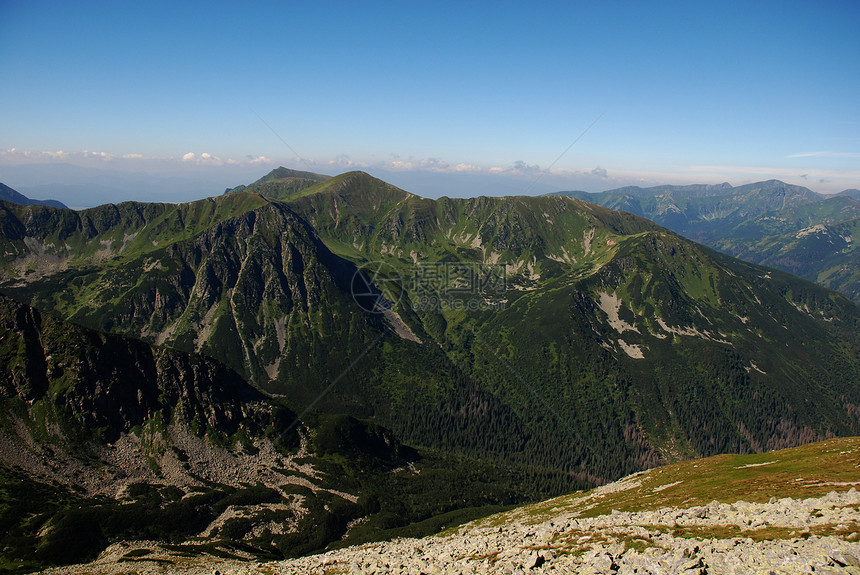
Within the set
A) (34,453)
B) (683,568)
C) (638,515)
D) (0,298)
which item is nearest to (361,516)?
(34,453)

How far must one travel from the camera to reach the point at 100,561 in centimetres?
8544

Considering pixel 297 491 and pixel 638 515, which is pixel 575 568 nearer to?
pixel 638 515

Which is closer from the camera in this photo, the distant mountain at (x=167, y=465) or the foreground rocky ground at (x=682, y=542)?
the foreground rocky ground at (x=682, y=542)

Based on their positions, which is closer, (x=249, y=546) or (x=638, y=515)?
(x=638, y=515)

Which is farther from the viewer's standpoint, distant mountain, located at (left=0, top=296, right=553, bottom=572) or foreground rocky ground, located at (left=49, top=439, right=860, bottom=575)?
distant mountain, located at (left=0, top=296, right=553, bottom=572)

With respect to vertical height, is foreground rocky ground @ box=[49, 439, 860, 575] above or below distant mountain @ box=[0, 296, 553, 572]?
above

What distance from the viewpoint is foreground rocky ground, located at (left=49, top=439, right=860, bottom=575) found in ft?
115

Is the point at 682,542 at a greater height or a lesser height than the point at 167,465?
greater

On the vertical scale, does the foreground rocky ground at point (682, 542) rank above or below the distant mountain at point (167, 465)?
above

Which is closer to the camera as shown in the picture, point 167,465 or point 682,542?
point 682,542

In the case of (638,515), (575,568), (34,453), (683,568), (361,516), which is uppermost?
(683,568)

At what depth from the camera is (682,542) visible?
4112 cm

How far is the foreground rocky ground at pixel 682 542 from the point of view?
35.1 m

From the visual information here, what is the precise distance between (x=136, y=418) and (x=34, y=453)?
84.8 ft
